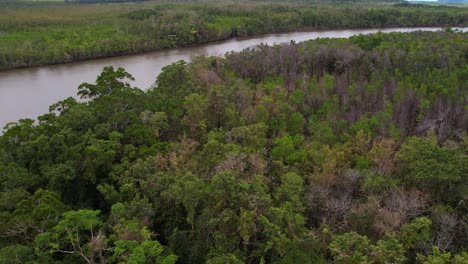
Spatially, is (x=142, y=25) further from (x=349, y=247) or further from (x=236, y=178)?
(x=349, y=247)

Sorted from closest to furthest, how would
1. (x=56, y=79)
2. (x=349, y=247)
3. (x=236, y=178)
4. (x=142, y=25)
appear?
(x=349, y=247)
(x=236, y=178)
(x=56, y=79)
(x=142, y=25)

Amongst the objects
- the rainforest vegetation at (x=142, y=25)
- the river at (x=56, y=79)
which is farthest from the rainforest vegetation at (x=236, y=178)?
the rainforest vegetation at (x=142, y=25)

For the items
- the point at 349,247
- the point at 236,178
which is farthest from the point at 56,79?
the point at 349,247

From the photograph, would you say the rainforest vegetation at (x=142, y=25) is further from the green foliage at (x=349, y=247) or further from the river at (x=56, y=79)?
the green foliage at (x=349, y=247)

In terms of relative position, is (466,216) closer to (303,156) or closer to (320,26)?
(303,156)

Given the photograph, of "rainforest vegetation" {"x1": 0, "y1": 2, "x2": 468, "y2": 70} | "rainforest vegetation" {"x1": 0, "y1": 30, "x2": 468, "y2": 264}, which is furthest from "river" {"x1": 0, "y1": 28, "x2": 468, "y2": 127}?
"rainforest vegetation" {"x1": 0, "y1": 30, "x2": 468, "y2": 264}
